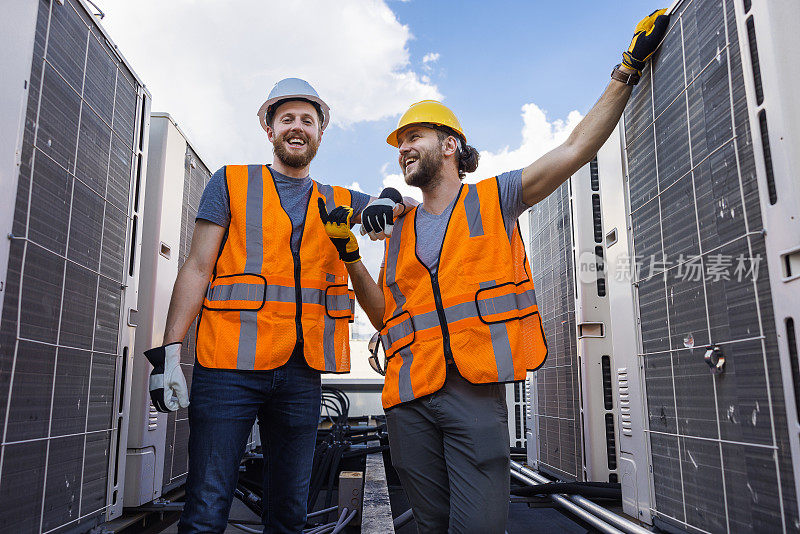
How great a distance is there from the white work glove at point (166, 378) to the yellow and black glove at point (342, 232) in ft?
2.10

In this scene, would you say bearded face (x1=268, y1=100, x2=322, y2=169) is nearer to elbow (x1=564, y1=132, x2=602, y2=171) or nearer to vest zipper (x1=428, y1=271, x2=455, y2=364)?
vest zipper (x1=428, y1=271, x2=455, y2=364)

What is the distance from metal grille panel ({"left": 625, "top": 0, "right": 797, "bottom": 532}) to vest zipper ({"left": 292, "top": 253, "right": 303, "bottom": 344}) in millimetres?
1342

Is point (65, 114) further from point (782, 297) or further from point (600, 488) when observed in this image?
point (600, 488)

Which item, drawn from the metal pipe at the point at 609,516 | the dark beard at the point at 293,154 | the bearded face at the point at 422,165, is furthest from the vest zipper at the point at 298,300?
the metal pipe at the point at 609,516

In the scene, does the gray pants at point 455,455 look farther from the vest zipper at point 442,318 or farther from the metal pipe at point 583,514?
the metal pipe at point 583,514

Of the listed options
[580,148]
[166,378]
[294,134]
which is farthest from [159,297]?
[580,148]

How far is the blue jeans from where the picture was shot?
1.72 m

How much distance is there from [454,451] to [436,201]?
881mm

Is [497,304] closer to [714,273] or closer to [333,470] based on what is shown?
[714,273]

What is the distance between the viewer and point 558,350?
4.02 metres

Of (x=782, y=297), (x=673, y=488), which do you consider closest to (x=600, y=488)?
(x=673, y=488)

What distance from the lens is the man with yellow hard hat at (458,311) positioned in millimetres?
1643

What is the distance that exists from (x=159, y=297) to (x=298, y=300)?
1690 millimetres

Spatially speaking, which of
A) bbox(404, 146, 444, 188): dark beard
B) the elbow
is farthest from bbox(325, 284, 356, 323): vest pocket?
the elbow
